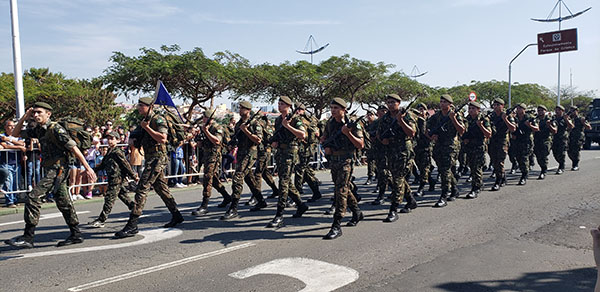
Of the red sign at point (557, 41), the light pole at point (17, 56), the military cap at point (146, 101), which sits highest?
the red sign at point (557, 41)

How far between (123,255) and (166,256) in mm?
530

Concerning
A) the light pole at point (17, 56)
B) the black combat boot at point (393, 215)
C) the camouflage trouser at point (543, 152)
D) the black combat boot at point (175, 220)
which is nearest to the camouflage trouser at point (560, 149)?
the camouflage trouser at point (543, 152)

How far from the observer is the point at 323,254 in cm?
519

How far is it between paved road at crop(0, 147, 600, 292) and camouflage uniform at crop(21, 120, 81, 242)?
44 centimetres

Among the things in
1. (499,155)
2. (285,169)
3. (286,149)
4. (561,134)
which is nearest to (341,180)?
(285,169)

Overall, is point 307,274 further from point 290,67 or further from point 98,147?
point 290,67

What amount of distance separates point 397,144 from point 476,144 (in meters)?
2.88

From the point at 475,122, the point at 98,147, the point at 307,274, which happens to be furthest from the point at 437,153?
the point at 98,147

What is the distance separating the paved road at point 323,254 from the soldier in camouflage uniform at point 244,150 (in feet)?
1.23

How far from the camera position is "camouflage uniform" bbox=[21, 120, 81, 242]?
5555mm

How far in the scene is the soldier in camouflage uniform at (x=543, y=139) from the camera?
1174cm

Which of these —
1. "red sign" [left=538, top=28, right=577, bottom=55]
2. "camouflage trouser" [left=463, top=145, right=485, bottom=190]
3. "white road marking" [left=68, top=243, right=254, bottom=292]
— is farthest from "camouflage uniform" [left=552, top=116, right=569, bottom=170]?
"red sign" [left=538, top=28, right=577, bottom=55]

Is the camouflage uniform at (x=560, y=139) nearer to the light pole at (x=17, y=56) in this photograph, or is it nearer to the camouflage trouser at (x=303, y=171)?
the camouflage trouser at (x=303, y=171)

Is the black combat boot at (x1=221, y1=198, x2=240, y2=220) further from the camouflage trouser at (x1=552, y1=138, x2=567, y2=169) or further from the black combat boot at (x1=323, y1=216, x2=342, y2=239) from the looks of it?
the camouflage trouser at (x1=552, y1=138, x2=567, y2=169)
